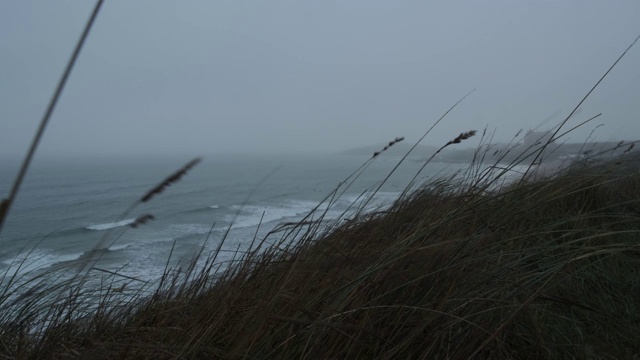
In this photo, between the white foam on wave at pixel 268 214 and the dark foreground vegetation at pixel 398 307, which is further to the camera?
the white foam on wave at pixel 268 214

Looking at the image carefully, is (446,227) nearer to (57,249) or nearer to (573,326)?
(573,326)

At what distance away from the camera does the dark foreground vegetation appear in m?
1.26

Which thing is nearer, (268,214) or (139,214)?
(268,214)

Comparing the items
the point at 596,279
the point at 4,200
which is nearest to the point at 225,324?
the point at 4,200

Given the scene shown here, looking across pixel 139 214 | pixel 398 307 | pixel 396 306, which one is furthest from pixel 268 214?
pixel 396 306

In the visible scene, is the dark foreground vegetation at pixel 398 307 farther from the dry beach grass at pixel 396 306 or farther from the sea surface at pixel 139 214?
the sea surface at pixel 139 214

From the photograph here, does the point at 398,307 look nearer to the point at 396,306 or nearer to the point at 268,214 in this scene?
the point at 396,306

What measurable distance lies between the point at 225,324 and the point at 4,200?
1.08 meters

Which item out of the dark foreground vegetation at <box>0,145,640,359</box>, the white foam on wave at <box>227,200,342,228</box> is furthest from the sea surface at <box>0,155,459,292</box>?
the dark foreground vegetation at <box>0,145,640,359</box>

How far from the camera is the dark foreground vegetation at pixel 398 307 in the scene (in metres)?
1.26

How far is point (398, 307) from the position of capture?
132cm

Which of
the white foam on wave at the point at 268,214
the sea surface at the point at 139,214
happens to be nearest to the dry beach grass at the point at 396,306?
the sea surface at the point at 139,214

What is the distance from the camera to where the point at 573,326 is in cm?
179

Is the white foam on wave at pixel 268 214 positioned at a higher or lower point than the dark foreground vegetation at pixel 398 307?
lower
